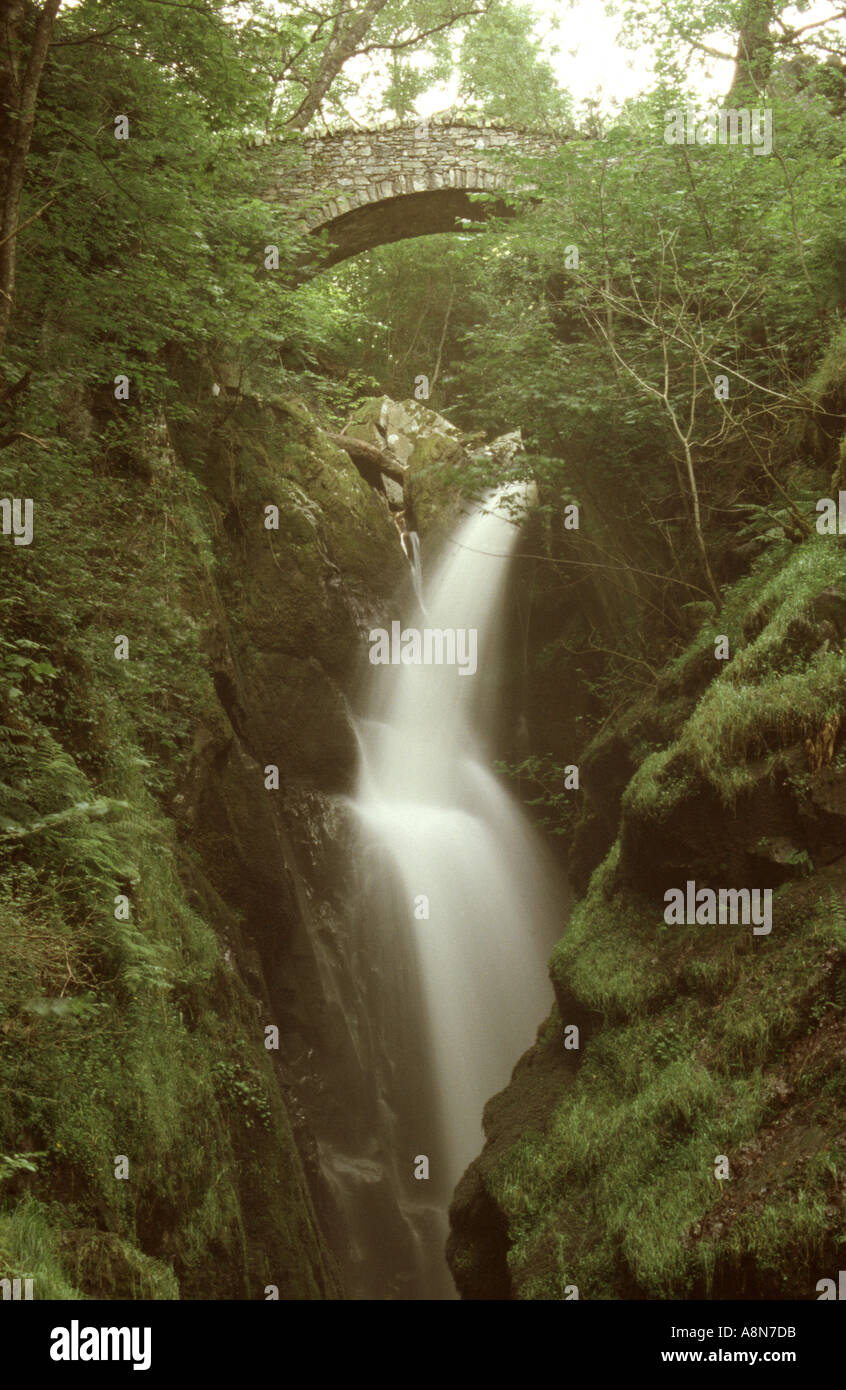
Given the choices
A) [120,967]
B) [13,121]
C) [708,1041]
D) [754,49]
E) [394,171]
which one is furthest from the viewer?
[394,171]

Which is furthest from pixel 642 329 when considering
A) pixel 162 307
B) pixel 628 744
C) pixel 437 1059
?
pixel 437 1059

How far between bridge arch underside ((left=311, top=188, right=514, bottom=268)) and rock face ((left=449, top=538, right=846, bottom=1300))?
11.1 m

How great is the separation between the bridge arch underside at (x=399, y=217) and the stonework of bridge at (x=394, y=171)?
0.02 metres

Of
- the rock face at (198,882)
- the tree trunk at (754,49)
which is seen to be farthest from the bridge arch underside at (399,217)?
the tree trunk at (754,49)

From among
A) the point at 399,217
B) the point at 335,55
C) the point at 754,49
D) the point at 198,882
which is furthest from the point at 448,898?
the point at 335,55

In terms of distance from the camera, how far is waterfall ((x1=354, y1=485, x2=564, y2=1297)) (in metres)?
11.5

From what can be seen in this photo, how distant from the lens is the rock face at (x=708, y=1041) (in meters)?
Result: 5.62

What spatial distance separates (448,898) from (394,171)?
42.6 feet

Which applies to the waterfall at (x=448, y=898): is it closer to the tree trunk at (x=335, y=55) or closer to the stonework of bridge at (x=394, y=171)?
the stonework of bridge at (x=394, y=171)

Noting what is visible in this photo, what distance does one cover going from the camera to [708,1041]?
6922 millimetres

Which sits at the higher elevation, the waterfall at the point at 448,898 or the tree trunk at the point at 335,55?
the tree trunk at the point at 335,55

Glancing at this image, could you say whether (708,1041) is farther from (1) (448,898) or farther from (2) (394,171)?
(2) (394,171)

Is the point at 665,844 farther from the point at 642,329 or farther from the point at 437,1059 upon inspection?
the point at 642,329
